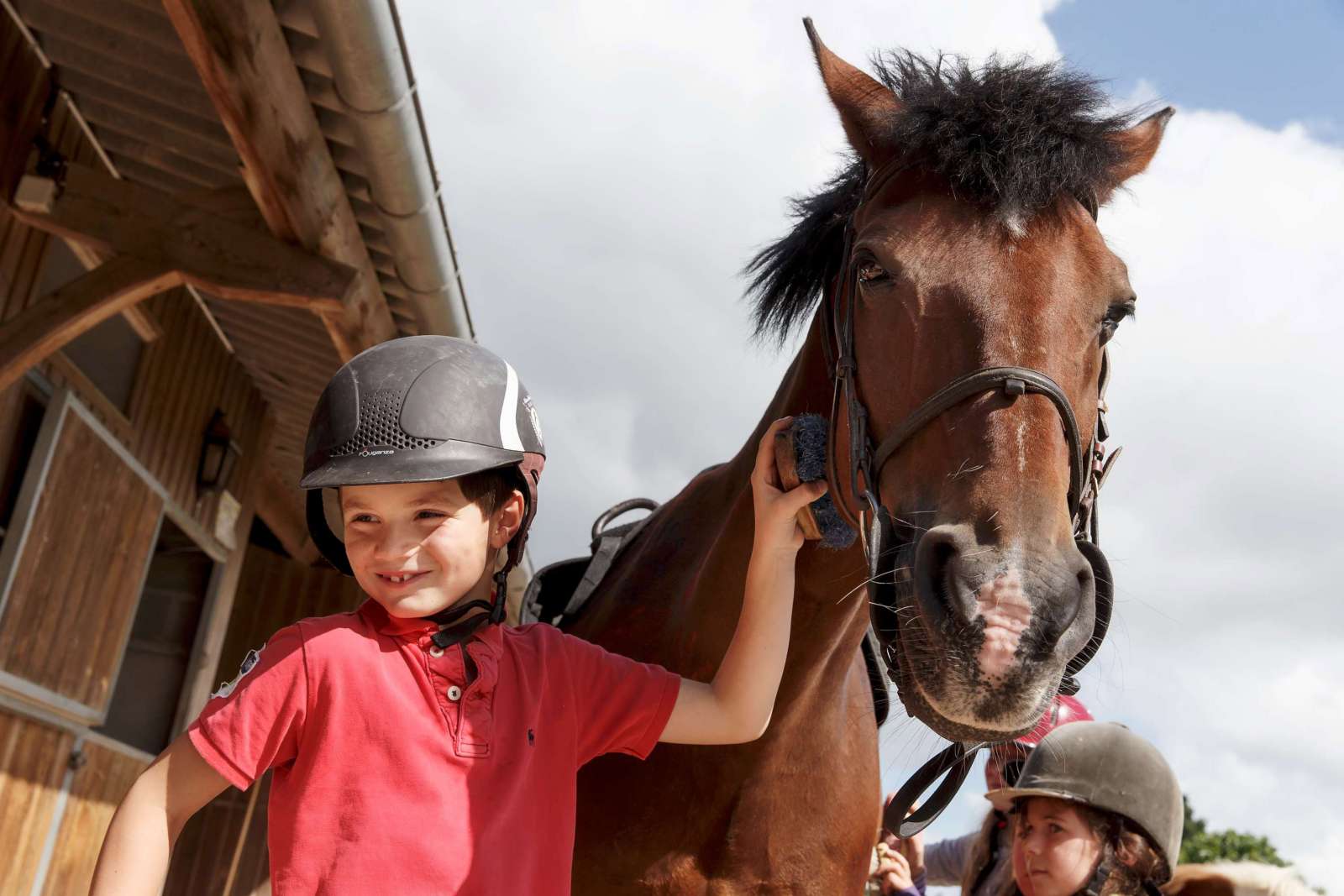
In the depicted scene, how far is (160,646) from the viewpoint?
7.88 meters

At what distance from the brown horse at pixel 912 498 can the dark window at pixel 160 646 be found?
582 centimetres

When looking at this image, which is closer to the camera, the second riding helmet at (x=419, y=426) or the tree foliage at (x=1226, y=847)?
the second riding helmet at (x=419, y=426)

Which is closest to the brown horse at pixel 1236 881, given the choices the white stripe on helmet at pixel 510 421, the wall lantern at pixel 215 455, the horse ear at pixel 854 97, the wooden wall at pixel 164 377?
the horse ear at pixel 854 97

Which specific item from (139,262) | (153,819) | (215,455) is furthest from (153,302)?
(153,819)

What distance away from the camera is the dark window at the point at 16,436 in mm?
4910

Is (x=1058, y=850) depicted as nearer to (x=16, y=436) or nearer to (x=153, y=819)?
(x=153, y=819)

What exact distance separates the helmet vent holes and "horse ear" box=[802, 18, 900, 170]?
995 millimetres

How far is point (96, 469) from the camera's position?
567 centimetres

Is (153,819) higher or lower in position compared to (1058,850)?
lower

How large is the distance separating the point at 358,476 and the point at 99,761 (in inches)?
212

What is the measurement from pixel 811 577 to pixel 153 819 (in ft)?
3.78

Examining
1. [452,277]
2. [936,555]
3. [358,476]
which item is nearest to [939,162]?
[936,555]

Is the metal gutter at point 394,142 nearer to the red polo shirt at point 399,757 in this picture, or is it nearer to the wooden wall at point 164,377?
the wooden wall at point 164,377

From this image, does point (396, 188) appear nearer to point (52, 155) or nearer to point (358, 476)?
point (52, 155)
